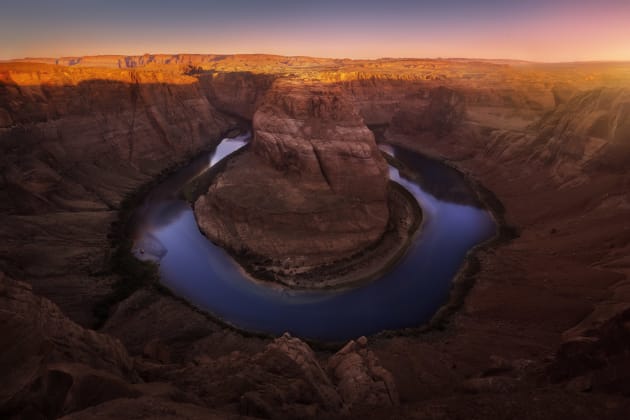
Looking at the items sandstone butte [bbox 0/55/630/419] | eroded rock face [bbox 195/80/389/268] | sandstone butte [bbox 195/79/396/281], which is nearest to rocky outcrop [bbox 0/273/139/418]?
sandstone butte [bbox 0/55/630/419]

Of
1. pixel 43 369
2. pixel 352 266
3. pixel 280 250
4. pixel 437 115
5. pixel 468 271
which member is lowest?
pixel 468 271

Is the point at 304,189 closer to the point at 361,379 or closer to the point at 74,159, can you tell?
the point at 361,379

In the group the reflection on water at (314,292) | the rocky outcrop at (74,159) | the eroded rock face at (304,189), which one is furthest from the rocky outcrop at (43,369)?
the eroded rock face at (304,189)

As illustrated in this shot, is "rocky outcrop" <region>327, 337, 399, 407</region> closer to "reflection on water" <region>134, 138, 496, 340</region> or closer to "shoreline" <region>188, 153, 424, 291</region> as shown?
"reflection on water" <region>134, 138, 496, 340</region>

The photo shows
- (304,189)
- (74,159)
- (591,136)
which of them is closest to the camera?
(304,189)

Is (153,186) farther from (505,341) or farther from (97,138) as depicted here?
(505,341)

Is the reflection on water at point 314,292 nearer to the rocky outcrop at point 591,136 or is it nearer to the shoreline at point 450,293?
the shoreline at point 450,293

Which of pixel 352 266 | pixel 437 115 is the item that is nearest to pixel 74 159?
pixel 352 266
